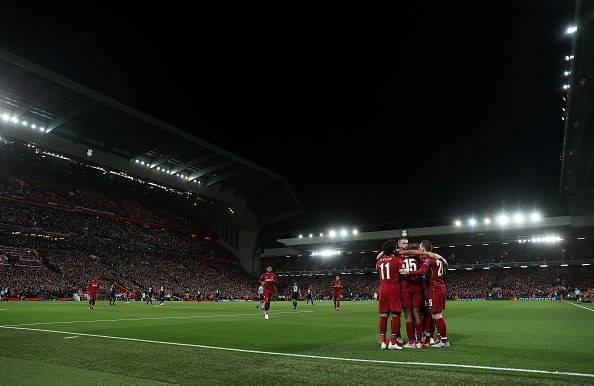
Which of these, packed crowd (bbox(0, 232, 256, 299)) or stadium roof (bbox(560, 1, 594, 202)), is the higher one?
stadium roof (bbox(560, 1, 594, 202))

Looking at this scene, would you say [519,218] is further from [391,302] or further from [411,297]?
[391,302]

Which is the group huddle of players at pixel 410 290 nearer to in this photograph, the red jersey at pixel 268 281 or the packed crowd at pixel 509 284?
the red jersey at pixel 268 281

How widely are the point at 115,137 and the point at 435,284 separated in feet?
166

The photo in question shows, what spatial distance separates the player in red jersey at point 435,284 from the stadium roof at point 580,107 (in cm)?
2102

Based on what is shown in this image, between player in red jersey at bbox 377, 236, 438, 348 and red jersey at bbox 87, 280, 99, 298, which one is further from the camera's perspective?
red jersey at bbox 87, 280, 99, 298

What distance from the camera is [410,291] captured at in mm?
8070

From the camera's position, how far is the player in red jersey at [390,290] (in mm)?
7828

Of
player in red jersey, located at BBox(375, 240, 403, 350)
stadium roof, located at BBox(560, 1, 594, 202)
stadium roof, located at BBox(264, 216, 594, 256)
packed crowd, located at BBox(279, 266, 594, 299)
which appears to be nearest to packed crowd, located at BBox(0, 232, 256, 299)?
stadium roof, located at BBox(264, 216, 594, 256)

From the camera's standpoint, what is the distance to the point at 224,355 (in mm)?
7188

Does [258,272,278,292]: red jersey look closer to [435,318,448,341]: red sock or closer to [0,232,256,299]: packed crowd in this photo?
[435,318,448,341]: red sock

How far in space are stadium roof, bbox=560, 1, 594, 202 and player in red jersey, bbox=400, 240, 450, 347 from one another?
2102 centimetres

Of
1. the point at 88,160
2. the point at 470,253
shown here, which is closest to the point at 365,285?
the point at 470,253

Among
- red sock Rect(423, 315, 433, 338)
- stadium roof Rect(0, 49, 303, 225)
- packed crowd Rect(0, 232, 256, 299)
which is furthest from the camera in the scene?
packed crowd Rect(0, 232, 256, 299)

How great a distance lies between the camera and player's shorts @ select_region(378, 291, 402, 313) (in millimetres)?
7797
